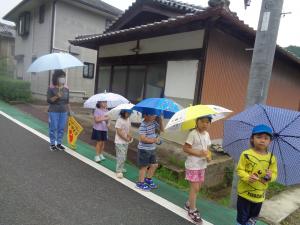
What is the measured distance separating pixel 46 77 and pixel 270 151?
1553cm

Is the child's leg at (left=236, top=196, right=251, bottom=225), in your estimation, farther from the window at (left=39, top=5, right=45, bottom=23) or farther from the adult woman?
the window at (left=39, top=5, right=45, bottom=23)

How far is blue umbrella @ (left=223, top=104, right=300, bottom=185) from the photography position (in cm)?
286

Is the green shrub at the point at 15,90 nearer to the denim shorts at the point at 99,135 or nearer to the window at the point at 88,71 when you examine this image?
the window at the point at 88,71

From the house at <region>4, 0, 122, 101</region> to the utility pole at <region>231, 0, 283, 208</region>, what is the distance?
13845 millimetres

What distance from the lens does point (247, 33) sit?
7121mm

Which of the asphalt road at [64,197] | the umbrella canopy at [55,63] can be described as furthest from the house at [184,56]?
the asphalt road at [64,197]

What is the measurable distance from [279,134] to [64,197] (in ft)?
9.91

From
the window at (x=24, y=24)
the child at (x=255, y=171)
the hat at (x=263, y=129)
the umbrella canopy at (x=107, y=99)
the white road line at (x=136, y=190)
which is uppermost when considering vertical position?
the window at (x=24, y=24)

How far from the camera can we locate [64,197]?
4.16 meters

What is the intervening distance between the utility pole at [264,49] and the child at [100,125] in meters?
2.81

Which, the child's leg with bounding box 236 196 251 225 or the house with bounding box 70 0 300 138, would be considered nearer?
the child's leg with bounding box 236 196 251 225

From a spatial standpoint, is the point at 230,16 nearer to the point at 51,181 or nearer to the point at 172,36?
the point at 172,36

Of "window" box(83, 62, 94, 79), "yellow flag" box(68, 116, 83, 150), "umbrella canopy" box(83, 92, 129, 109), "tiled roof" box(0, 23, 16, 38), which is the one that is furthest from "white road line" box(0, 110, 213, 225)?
"tiled roof" box(0, 23, 16, 38)

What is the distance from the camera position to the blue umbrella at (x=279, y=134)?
2861 mm
